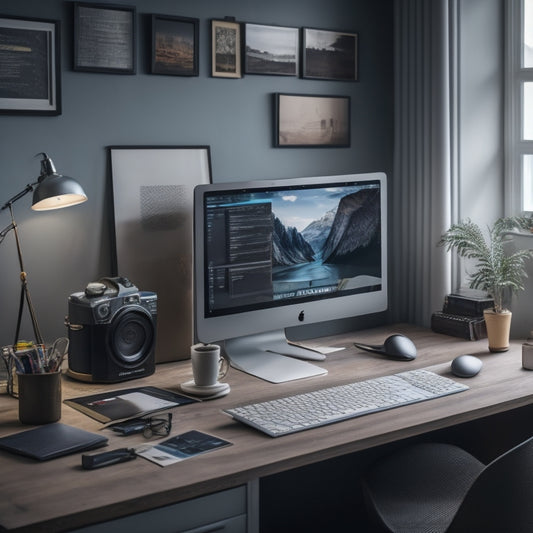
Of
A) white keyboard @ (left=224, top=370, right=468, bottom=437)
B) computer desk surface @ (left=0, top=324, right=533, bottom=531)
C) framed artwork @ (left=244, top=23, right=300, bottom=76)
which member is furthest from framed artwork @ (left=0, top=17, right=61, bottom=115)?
white keyboard @ (left=224, top=370, right=468, bottom=437)

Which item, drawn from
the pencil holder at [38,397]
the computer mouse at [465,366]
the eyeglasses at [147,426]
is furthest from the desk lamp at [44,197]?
the computer mouse at [465,366]

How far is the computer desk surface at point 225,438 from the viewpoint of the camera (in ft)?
4.68

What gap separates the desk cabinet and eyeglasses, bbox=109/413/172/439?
21cm

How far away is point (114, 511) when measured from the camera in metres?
1.41

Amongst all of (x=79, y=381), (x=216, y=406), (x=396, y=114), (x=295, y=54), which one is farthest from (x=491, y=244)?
(x=79, y=381)

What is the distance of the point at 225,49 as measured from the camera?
2490 mm

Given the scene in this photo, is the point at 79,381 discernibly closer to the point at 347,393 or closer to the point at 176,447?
the point at 176,447

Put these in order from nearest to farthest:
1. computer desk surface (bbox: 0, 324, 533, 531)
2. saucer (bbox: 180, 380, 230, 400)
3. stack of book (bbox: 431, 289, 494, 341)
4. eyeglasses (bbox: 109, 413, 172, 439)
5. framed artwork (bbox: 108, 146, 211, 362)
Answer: computer desk surface (bbox: 0, 324, 533, 531), eyeglasses (bbox: 109, 413, 172, 439), saucer (bbox: 180, 380, 230, 400), framed artwork (bbox: 108, 146, 211, 362), stack of book (bbox: 431, 289, 494, 341)

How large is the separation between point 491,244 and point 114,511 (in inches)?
68.4

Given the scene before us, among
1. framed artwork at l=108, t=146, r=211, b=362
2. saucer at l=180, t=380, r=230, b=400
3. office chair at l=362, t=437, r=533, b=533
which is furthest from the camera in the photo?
framed artwork at l=108, t=146, r=211, b=362

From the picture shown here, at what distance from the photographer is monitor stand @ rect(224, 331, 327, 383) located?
87.0 inches

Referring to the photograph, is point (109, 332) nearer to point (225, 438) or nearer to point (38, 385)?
point (38, 385)

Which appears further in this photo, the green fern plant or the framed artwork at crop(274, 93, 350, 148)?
the framed artwork at crop(274, 93, 350, 148)

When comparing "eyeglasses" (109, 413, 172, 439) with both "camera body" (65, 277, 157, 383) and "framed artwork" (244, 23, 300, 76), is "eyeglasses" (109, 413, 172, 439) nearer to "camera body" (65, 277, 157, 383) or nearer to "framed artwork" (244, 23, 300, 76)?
"camera body" (65, 277, 157, 383)
